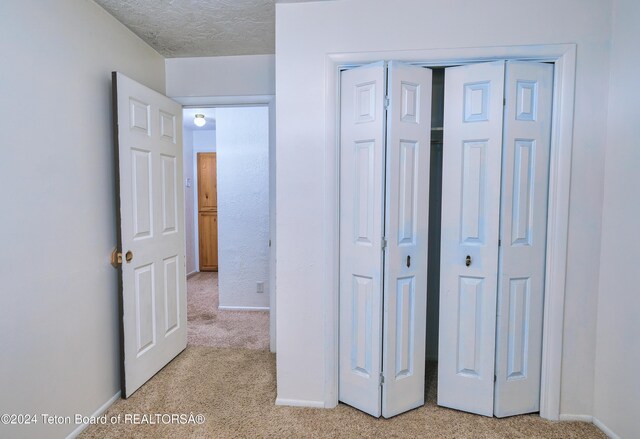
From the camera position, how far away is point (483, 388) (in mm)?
1886

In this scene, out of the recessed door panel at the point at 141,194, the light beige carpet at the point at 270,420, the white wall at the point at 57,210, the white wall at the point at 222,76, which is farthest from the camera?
the white wall at the point at 222,76

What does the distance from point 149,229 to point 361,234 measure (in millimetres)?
1488

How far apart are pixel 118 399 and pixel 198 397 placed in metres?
0.50

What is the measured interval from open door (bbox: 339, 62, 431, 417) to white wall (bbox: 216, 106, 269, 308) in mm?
1970

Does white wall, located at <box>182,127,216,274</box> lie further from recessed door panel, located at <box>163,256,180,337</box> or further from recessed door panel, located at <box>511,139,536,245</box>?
recessed door panel, located at <box>511,139,536,245</box>

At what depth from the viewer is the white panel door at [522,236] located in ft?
5.89

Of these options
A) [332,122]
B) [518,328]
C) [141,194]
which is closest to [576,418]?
[518,328]

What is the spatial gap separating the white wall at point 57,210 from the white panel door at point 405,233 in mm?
1711

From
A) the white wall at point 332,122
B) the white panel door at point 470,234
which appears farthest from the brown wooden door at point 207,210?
the white panel door at point 470,234

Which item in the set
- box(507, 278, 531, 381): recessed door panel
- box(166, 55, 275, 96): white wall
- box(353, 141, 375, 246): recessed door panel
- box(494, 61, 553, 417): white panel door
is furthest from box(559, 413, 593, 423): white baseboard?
box(166, 55, 275, 96): white wall

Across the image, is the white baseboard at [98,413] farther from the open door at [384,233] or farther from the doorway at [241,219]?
the open door at [384,233]

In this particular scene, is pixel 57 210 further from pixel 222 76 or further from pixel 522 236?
pixel 522 236

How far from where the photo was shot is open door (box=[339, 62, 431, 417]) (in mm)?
1810

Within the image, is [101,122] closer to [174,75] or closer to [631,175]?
[174,75]
